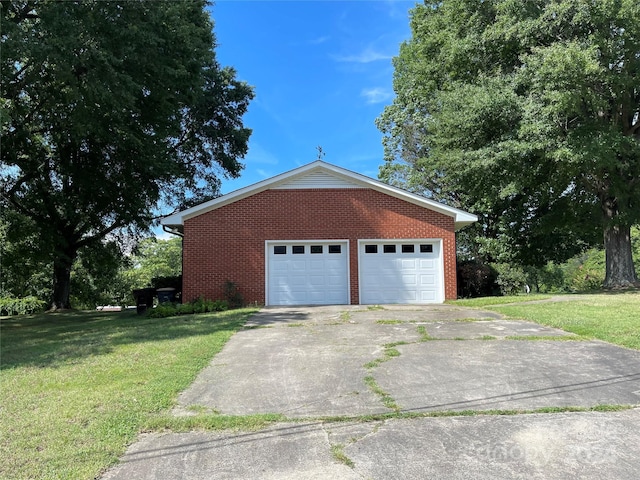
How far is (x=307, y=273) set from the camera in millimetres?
14875

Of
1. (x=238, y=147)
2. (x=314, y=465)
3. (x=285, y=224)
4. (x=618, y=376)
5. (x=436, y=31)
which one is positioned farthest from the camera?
(x=238, y=147)

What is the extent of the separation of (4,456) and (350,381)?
3.34m

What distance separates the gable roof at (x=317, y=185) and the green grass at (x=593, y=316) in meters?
4.38

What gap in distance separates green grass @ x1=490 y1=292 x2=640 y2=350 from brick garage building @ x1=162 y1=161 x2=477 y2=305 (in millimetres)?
3545

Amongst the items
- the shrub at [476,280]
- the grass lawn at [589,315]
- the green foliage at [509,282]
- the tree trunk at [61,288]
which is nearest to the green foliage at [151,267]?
the tree trunk at [61,288]

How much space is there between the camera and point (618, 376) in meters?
5.28

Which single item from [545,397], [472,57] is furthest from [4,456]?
[472,57]

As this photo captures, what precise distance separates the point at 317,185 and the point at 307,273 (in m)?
2.96

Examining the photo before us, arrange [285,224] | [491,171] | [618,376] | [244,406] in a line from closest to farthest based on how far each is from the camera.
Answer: [244,406] → [618,376] → [285,224] → [491,171]

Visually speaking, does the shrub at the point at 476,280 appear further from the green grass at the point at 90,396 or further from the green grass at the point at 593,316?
the green grass at the point at 90,396

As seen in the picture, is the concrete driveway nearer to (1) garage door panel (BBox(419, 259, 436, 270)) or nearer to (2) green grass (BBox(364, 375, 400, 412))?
(2) green grass (BBox(364, 375, 400, 412))

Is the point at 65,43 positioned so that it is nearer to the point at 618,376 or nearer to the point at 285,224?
the point at 285,224

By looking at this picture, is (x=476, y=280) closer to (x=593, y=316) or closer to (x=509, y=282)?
(x=509, y=282)

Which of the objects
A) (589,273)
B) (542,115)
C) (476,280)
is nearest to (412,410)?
(542,115)
